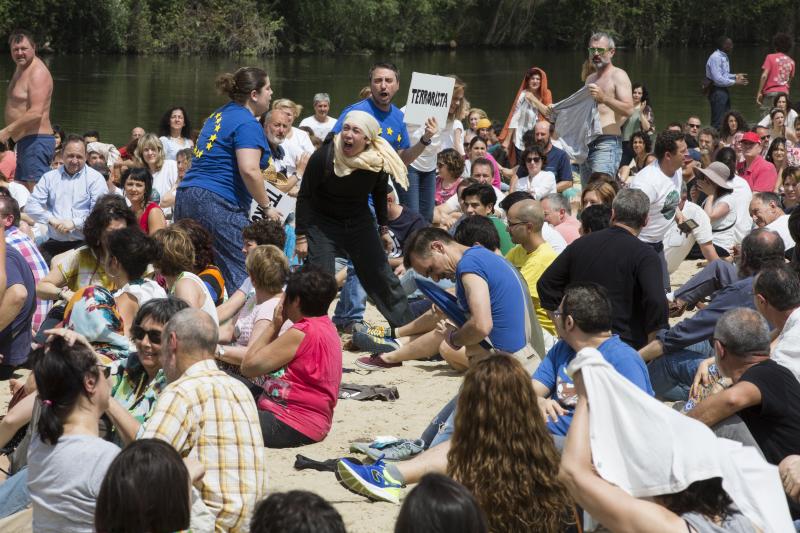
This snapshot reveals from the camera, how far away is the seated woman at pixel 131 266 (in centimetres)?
610

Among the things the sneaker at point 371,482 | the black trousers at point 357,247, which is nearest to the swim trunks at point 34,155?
the black trousers at point 357,247

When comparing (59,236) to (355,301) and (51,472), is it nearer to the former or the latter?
(355,301)

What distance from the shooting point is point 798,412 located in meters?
4.72

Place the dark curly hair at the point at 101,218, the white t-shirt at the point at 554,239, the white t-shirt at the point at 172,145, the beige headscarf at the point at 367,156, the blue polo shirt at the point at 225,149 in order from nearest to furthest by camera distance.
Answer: the dark curly hair at the point at 101,218, the beige headscarf at the point at 367,156, the blue polo shirt at the point at 225,149, the white t-shirt at the point at 554,239, the white t-shirt at the point at 172,145

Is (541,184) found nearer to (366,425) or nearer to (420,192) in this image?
(420,192)

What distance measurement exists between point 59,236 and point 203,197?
2193mm

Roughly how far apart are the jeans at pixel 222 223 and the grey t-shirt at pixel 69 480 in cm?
371

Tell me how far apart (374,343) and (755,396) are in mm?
3728

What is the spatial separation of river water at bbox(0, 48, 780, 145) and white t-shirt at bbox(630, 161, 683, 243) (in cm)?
1307

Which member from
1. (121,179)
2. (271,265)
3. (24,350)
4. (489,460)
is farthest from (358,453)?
(121,179)

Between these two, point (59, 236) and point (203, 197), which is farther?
point (59, 236)

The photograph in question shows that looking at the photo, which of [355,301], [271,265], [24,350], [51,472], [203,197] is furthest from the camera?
[355,301]

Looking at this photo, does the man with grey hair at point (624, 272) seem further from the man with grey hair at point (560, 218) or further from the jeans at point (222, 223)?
the man with grey hair at point (560, 218)

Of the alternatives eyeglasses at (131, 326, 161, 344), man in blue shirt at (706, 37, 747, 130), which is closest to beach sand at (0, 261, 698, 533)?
eyeglasses at (131, 326, 161, 344)
